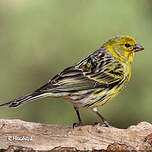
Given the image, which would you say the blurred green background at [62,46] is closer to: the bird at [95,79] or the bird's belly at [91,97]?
the bird at [95,79]

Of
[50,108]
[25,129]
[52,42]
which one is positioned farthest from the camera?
[52,42]

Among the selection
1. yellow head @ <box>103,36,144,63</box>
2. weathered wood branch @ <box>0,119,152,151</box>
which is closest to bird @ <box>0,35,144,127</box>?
yellow head @ <box>103,36,144,63</box>

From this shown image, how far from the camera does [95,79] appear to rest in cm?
654

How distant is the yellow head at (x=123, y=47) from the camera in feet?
23.0

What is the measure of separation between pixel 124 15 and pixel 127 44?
3339mm

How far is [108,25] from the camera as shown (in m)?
10.0

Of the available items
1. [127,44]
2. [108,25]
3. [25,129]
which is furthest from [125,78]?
[108,25]

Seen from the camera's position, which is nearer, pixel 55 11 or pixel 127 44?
pixel 127 44

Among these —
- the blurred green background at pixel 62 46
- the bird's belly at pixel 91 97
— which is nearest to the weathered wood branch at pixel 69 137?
the bird's belly at pixel 91 97

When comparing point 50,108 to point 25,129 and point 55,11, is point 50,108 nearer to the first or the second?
point 55,11

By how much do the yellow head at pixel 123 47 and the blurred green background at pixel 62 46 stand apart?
2269 mm

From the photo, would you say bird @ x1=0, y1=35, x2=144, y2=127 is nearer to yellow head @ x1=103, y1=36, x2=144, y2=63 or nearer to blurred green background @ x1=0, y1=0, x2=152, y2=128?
yellow head @ x1=103, y1=36, x2=144, y2=63

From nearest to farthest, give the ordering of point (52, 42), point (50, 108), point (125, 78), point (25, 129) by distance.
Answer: point (25, 129)
point (125, 78)
point (50, 108)
point (52, 42)

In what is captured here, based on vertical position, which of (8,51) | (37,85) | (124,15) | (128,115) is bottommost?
(128,115)
